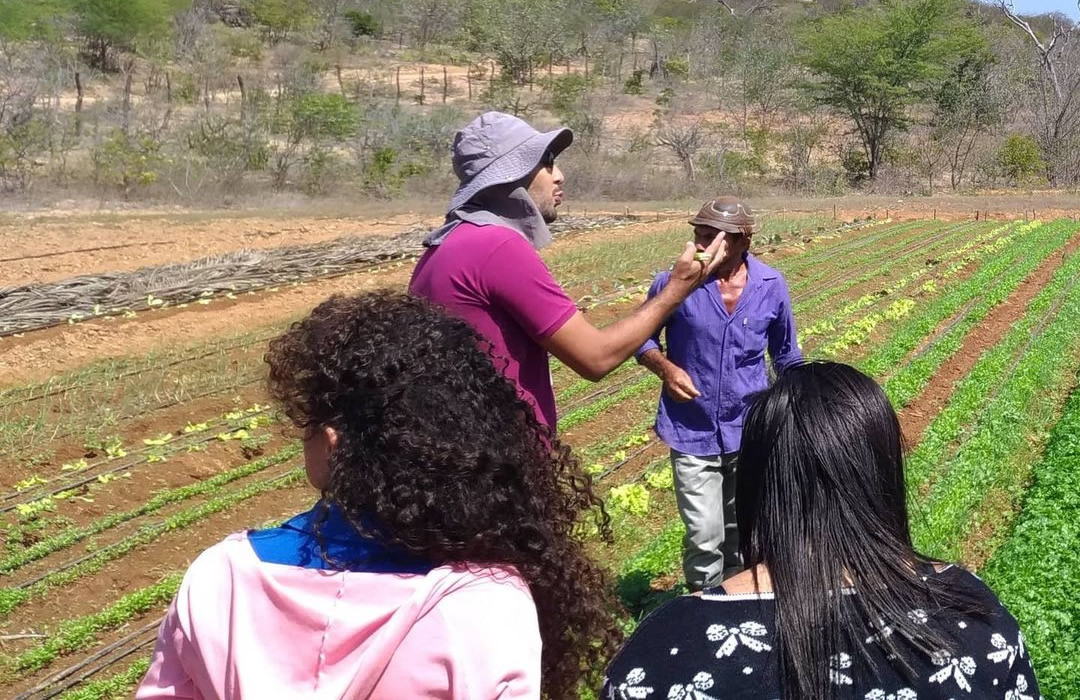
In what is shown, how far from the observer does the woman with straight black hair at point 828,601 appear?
184 centimetres

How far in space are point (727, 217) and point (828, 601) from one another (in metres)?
2.57

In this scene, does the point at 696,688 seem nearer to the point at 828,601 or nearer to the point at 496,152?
the point at 828,601

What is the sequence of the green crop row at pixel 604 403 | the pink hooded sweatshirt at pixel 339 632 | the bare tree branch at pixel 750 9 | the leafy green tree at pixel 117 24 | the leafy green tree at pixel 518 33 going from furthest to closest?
1. the bare tree branch at pixel 750 9
2. the leafy green tree at pixel 518 33
3. the leafy green tree at pixel 117 24
4. the green crop row at pixel 604 403
5. the pink hooded sweatshirt at pixel 339 632

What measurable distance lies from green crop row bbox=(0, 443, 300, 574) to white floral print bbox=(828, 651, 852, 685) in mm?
5705

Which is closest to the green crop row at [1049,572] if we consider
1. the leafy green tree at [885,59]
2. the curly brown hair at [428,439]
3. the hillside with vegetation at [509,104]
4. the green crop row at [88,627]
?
the curly brown hair at [428,439]

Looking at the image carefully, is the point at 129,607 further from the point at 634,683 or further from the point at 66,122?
the point at 66,122

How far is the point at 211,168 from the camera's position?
111ft

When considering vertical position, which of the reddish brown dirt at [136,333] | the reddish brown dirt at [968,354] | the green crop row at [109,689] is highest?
the reddish brown dirt at [968,354]

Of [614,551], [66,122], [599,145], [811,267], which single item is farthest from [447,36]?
[614,551]

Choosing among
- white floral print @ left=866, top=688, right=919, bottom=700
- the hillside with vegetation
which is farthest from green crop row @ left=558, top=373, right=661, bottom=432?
the hillside with vegetation

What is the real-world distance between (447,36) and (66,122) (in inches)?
1390

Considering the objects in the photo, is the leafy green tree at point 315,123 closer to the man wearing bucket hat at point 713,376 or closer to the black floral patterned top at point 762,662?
the man wearing bucket hat at point 713,376

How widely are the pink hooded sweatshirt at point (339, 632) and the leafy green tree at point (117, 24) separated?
54392mm

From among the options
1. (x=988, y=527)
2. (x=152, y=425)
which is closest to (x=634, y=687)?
(x=988, y=527)
